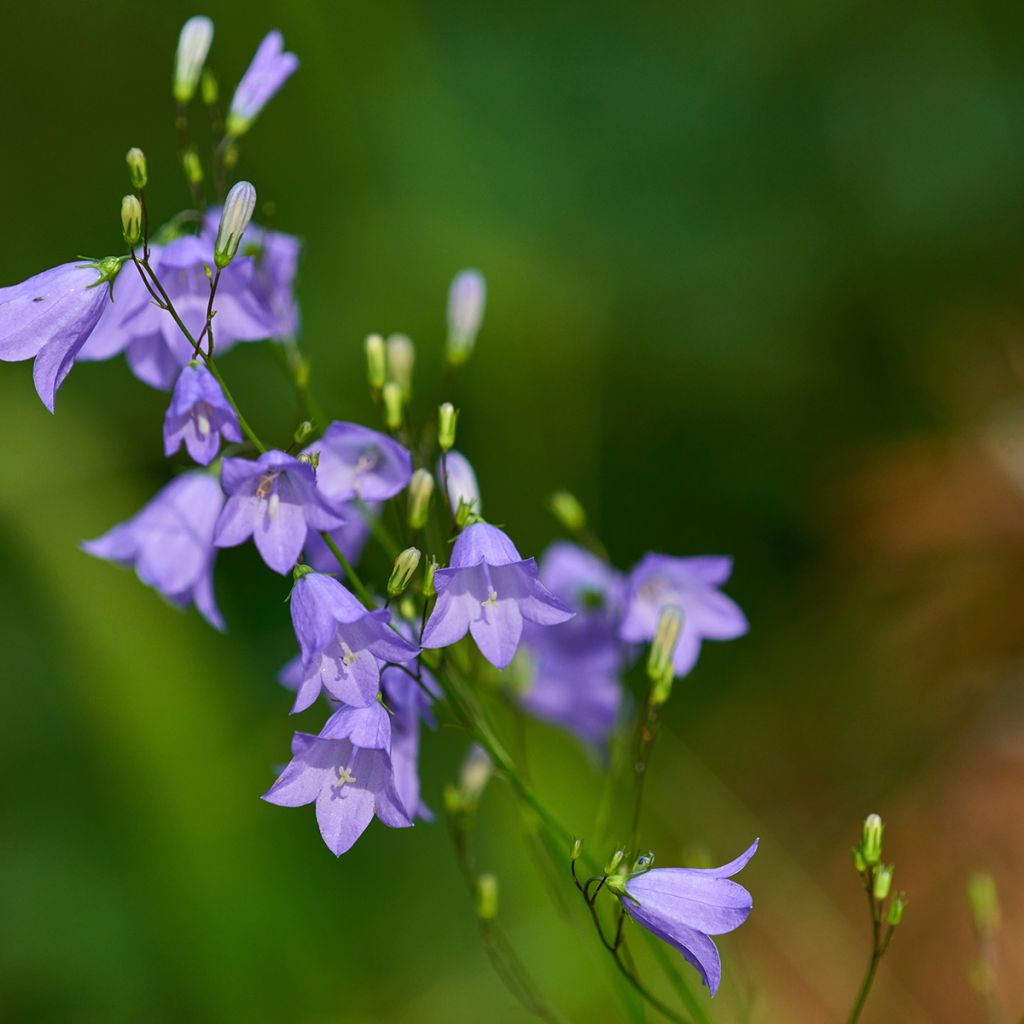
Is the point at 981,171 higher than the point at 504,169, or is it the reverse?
the point at 504,169

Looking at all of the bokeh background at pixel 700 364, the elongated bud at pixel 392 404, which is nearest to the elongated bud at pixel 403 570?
the elongated bud at pixel 392 404

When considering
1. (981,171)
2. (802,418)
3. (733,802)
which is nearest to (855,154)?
(981,171)

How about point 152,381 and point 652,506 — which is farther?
point 652,506

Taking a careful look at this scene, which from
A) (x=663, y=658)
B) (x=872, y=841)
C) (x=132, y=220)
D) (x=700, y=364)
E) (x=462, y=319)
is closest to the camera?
(x=132, y=220)

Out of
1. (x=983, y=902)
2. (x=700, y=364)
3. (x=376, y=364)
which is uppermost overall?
(x=376, y=364)

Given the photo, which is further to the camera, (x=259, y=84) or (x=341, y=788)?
(x=259, y=84)

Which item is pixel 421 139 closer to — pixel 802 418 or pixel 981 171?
pixel 802 418

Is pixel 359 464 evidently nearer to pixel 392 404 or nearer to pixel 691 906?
pixel 392 404

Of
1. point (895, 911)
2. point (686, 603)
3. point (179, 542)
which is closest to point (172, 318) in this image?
point (179, 542)
